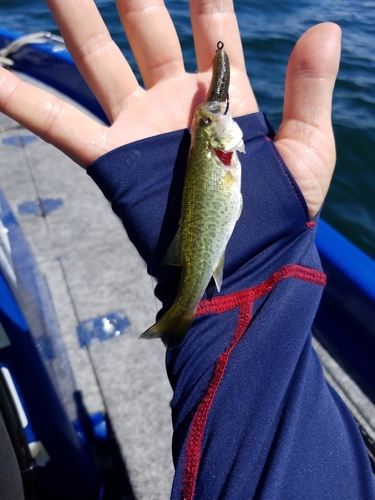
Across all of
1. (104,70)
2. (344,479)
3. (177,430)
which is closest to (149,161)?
(104,70)

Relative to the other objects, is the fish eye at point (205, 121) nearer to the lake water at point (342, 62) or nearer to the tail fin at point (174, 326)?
the tail fin at point (174, 326)

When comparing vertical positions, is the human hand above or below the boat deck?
above

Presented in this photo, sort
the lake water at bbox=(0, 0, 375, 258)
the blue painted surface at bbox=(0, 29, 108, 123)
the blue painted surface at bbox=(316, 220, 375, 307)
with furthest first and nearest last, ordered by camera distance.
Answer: the lake water at bbox=(0, 0, 375, 258) → the blue painted surface at bbox=(0, 29, 108, 123) → the blue painted surface at bbox=(316, 220, 375, 307)

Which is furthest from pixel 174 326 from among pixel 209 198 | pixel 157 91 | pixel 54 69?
pixel 54 69

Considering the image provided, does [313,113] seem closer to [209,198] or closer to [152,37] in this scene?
[209,198]

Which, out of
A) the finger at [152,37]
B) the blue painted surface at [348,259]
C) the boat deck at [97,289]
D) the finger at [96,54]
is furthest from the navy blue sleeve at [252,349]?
the boat deck at [97,289]

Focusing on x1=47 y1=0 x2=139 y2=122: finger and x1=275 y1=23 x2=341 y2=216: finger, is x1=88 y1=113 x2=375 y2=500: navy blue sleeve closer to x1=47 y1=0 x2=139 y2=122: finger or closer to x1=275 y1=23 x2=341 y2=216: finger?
x1=275 y1=23 x2=341 y2=216: finger

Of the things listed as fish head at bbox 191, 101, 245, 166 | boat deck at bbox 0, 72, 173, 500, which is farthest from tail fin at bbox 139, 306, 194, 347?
boat deck at bbox 0, 72, 173, 500
